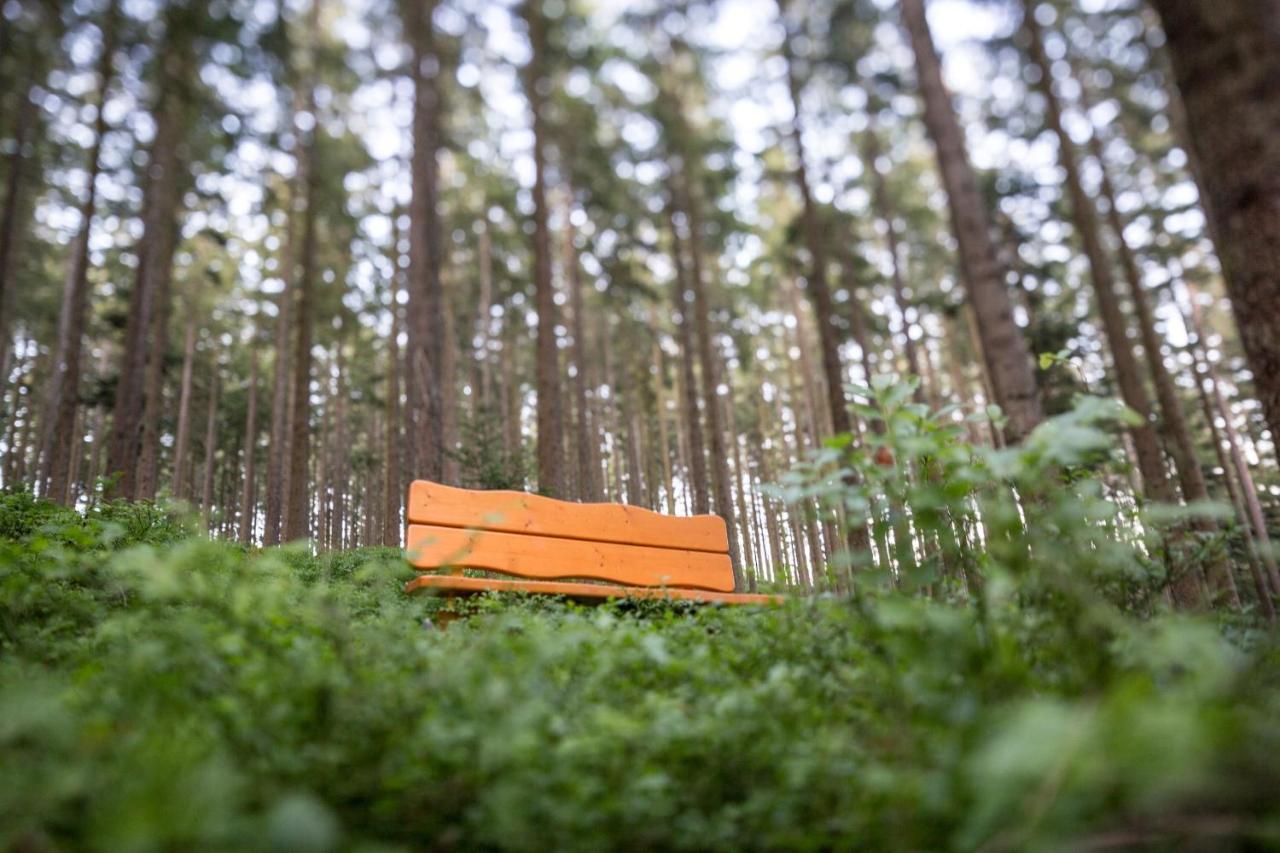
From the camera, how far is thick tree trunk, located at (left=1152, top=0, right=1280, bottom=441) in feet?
11.2

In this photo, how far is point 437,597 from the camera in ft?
14.5

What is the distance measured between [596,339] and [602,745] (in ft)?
96.2

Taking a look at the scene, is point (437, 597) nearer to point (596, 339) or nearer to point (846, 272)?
point (846, 272)

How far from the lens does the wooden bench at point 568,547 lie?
4500 millimetres

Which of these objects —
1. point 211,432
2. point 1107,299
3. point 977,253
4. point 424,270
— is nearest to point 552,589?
point 977,253

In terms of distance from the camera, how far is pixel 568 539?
17.1 ft

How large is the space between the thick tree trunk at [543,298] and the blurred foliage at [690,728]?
8231mm

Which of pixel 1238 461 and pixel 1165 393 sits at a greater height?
pixel 1165 393

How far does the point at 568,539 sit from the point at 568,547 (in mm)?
62

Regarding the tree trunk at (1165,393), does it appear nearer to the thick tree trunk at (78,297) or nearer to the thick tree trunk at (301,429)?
the thick tree trunk at (301,429)

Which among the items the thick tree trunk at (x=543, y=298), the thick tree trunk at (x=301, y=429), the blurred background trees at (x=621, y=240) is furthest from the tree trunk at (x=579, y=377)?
the thick tree trunk at (x=543, y=298)

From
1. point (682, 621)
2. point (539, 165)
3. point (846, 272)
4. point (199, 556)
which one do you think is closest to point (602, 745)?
point (199, 556)

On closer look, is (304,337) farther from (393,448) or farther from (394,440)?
(394,440)

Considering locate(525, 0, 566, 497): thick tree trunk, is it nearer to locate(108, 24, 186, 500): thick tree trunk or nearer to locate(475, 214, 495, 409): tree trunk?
locate(108, 24, 186, 500): thick tree trunk
